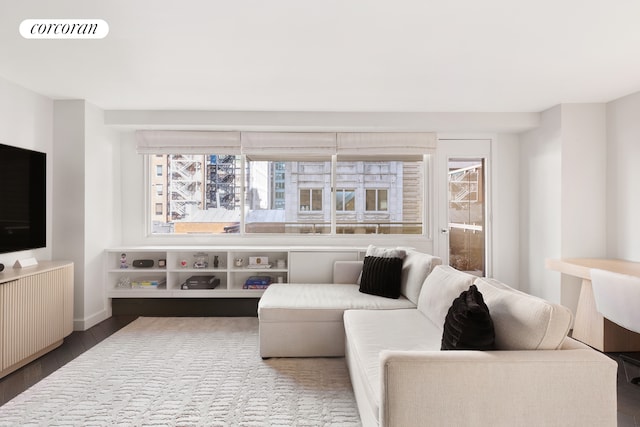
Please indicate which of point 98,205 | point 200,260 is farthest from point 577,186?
point 98,205

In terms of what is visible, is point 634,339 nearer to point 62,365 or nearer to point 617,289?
point 617,289

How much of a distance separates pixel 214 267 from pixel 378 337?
2.58 m

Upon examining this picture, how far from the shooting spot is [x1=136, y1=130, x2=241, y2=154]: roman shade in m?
4.21

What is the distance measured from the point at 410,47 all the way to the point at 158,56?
5.84 feet

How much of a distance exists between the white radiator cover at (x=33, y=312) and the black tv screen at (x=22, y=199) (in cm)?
29

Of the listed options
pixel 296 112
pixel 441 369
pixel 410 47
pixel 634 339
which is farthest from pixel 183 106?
pixel 634 339

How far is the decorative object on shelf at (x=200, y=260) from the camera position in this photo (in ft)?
13.7

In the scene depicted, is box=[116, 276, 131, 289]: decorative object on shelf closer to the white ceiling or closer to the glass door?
the white ceiling

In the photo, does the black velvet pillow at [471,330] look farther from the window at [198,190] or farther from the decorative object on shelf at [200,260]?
the window at [198,190]

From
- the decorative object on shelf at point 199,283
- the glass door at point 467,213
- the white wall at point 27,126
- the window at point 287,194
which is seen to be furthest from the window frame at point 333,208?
the white wall at point 27,126

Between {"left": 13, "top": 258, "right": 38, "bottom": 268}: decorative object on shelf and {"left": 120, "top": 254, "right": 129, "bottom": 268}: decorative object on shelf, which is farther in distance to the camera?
{"left": 120, "top": 254, "right": 129, "bottom": 268}: decorative object on shelf

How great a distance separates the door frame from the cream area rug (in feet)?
7.52

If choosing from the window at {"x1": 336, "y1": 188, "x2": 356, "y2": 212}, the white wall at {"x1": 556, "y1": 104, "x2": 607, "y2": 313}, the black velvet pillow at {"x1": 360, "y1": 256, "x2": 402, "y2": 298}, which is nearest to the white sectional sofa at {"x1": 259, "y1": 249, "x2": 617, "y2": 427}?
the black velvet pillow at {"x1": 360, "y1": 256, "x2": 402, "y2": 298}

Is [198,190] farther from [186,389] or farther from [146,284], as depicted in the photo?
[186,389]
